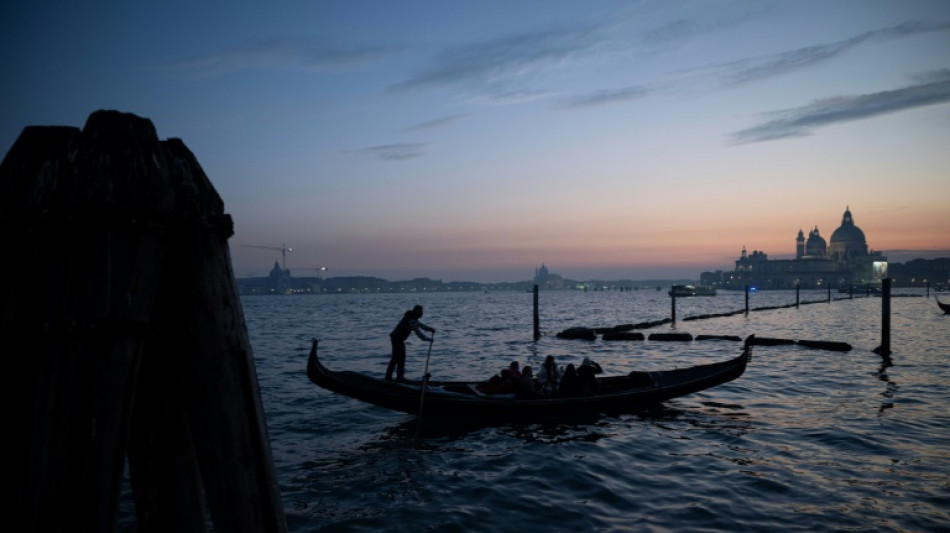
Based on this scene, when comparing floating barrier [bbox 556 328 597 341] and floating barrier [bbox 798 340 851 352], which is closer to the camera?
floating barrier [bbox 798 340 851 352]

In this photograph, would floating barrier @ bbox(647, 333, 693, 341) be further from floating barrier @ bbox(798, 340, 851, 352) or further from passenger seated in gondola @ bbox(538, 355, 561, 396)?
passenger seated in gondola @ bbox(538, 355, 561, 396)

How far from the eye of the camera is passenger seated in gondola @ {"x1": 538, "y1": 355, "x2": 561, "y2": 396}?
11914mm

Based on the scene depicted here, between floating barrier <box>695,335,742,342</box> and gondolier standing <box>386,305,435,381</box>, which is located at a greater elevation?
gondolier standing <box>386,305,435,381</box>

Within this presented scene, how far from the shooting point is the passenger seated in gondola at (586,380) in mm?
11914

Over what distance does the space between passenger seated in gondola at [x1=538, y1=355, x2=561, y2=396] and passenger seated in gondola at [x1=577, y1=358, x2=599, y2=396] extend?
507mm

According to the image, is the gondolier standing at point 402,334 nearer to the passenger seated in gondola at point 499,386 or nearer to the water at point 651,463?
the water at point 651,463

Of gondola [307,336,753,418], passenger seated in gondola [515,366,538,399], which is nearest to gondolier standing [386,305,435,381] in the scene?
gondola [307,336,753,418]

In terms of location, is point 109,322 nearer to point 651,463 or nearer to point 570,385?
point 651,463

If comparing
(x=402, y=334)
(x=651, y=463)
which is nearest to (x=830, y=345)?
(x=651, y=463)

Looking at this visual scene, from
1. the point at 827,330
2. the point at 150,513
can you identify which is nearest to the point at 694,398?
the point at 150,513

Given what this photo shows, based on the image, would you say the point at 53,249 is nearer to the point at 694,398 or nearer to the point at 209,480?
the point at 209,480

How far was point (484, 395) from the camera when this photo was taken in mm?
11547

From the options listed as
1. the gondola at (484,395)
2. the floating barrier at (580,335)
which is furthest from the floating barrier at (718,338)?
the gondola at (484,395)

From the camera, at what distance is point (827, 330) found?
34219 mm
